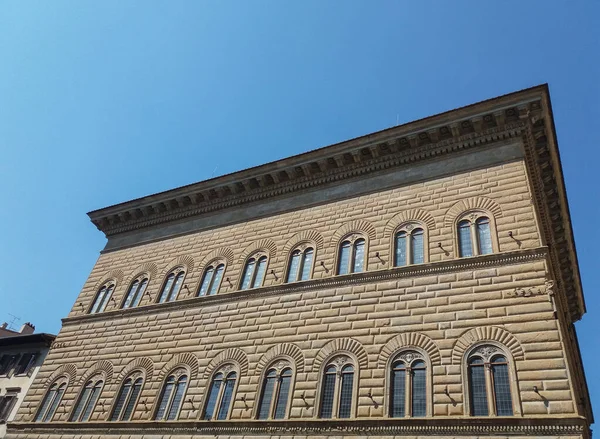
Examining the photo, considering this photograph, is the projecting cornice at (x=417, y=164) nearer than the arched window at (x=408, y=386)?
No

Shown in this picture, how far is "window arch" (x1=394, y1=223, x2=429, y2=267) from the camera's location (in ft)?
38.5

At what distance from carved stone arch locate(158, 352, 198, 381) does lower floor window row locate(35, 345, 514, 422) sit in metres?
0.17

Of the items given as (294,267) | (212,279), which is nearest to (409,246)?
(294,267)

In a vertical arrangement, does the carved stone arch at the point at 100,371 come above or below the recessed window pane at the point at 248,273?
below

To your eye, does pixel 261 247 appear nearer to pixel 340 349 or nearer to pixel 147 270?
pixel 147 270

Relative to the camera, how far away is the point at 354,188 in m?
14.3

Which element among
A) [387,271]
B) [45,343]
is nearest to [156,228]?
[45,343]

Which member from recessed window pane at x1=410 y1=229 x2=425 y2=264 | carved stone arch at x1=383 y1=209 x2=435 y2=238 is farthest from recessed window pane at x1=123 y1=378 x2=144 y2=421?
recessed window pane at x1=410 y1=229 x2=425 y2=264

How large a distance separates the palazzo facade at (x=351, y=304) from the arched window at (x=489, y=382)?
0.03 metres

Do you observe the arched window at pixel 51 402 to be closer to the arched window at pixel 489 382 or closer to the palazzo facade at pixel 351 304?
the palazzo facade at pixel 351 304

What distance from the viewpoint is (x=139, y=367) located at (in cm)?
1340

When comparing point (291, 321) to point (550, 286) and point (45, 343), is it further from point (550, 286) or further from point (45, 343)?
point (45, 343)

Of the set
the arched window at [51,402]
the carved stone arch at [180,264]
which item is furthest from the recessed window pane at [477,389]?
the arched window at [51,402]

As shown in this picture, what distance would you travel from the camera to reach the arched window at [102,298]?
54.1 feet
